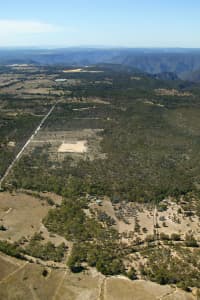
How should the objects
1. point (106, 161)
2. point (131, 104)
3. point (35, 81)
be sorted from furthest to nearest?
point (35, 81), point (131, 104), point (106, 161)

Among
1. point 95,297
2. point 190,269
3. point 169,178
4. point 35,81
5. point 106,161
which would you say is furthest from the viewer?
point 35,81

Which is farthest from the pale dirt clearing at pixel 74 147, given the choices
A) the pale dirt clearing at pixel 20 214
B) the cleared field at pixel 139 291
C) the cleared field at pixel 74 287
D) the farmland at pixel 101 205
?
the cleared field at pixel 139 291

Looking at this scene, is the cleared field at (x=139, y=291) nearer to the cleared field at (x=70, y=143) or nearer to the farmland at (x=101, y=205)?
the farmland at (x=101, y=205)

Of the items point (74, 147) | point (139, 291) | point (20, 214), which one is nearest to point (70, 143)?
point (74, 147)

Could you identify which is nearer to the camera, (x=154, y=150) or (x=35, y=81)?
(x=154, y=150)

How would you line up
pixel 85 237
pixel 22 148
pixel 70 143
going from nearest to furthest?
1. pixel 85 237
2. pixel 22 148
3. pixel 70 143

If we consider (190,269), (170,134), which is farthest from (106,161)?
(190,269)

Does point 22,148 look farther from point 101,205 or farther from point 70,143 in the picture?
point 101,205

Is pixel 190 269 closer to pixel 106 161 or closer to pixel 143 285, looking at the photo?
pixel 143 285
